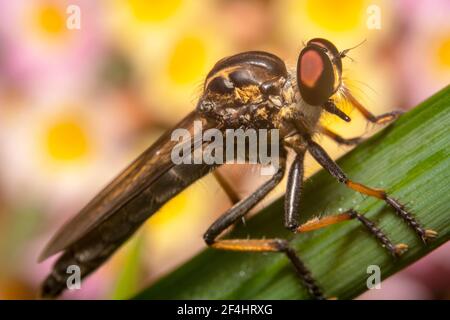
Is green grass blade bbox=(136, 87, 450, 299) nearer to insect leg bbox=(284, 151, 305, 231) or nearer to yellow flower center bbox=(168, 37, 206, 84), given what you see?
insect leg bbox=(284, 151, 305, 231)

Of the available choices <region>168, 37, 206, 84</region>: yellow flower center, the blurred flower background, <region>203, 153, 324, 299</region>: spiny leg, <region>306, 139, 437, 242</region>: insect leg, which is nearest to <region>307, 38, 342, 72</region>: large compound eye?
<region>306, 139, 437, 242</region>: insect leg

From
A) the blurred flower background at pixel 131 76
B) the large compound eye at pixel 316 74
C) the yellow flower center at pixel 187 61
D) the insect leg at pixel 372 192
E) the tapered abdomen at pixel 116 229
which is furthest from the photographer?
the yellow flower center at pixel 187 61

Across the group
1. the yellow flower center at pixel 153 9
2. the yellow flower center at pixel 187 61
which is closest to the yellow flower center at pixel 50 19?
the yellow flower center at pixel 153 9

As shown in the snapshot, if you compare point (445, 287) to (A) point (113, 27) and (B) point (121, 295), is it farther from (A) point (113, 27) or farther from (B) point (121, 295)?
(A) point (113, 27)

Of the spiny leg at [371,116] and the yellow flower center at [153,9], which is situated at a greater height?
the yellow flower center at [153,9]

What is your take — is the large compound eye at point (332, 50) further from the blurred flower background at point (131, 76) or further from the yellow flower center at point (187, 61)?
the yellow flower center at point (187, 61)

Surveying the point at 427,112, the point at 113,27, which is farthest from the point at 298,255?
the point at 113,27
